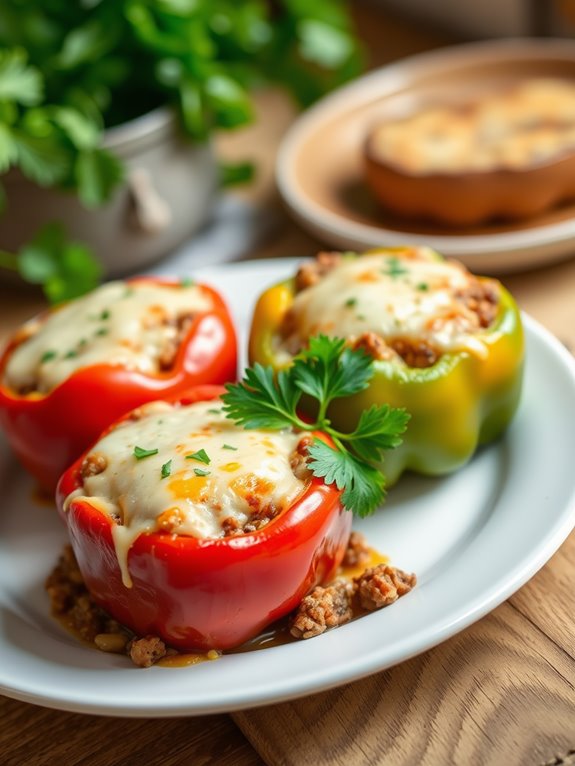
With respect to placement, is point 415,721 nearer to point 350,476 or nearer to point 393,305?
point 350,476

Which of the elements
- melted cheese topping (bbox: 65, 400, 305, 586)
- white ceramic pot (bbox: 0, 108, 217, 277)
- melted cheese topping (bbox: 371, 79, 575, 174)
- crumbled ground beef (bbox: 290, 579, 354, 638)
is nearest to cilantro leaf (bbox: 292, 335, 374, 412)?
melted cheese topping (bbox: 65, 400, 305, 586)

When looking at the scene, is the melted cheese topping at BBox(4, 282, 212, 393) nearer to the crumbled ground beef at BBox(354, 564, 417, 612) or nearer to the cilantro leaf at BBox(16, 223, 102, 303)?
the cilantro leaf at BBox(16, 223, 102, 303)

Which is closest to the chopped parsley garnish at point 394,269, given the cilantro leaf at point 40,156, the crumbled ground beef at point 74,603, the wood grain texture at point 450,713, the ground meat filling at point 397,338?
the ground meat filling at point 397,338

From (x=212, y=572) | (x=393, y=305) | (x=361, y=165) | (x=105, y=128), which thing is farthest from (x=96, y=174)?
(x=212, y=572)

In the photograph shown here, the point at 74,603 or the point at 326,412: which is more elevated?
the point at 326,412

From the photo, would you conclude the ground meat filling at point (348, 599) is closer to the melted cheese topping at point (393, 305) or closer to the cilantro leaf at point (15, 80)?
the melted cheese topping at point (393, 305)

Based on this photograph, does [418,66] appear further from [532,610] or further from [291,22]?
[532,610]
